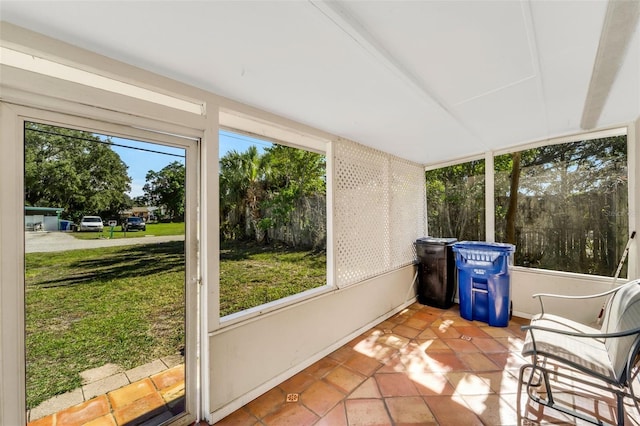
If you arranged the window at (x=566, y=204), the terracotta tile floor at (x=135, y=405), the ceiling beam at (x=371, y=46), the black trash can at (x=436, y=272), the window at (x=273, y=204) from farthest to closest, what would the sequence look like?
the window at (x=273, y=204) → the black trash can at (x=436, y=272) → the window at (x=566, y=204) → the terracotta tile floor at (x=135, y=405) → the ceiling beam at (x=371, y=46)

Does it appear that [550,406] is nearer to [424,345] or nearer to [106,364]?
[424,345]

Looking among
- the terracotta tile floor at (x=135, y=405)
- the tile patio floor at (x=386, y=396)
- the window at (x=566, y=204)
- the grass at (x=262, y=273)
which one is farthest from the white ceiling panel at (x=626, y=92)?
the grass at (x=262, y=273)

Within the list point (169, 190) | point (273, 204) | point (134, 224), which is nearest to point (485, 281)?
point (169, 190)

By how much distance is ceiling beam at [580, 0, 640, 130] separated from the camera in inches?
46.8

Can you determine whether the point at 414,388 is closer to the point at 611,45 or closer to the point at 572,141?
the point at 611,45

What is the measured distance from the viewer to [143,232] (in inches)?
71.1

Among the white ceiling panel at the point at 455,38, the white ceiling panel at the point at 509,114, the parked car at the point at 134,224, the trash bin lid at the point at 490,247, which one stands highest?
the white ceiling panel at the point at 509,114

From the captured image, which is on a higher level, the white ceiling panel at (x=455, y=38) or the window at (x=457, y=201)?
the white ceiling panel at (x=455, y=38)

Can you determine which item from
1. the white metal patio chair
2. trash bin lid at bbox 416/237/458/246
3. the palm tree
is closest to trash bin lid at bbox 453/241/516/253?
trash bin lid at bbox 416/237/458/246

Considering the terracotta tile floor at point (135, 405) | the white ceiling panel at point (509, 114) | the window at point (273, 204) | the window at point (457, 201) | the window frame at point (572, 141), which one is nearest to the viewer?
the terracotta tile floor at point (135, 405)

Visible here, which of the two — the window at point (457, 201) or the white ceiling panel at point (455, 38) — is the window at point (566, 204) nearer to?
the window at point (457, 201)

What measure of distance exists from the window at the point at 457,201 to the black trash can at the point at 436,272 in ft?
1.19

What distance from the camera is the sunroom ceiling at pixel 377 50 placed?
117 cm

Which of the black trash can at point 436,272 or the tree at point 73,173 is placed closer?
the tree at point 73,173
